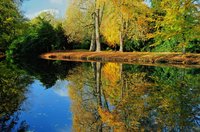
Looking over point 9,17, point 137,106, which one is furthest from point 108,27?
point 137,106

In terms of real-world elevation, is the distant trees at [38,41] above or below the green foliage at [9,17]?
below

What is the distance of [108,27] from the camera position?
4569 centimetres

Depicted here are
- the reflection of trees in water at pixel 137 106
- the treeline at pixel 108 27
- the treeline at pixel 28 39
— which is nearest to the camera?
the reflection of trees in water at pixel 137 106

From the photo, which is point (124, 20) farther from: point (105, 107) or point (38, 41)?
point (105, 107)

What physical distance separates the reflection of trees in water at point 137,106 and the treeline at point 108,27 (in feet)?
42.1

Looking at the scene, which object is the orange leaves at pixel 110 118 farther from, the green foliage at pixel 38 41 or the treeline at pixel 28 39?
the green foliage at pixel 38 41

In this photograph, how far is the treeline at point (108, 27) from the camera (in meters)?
31.0

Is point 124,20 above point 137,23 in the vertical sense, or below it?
above

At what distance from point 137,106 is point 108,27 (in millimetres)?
34227

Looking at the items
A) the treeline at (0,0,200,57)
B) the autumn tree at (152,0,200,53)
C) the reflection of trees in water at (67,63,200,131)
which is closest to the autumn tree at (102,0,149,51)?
the treeline at (0,0,200,57)

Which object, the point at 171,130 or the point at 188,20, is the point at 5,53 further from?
the point at 171,130

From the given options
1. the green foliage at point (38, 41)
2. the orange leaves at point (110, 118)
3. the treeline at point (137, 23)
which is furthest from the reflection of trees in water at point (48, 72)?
the green foliage at point (38, 41)

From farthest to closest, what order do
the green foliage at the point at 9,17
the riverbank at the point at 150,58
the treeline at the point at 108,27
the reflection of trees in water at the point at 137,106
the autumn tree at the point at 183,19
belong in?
1. the green foliage at the point at 9,17
2. the treeline at the point at 108,27
3. the autumn tree at the point at 183,19
4. the riverbank at the point at 150,58
5. the reflection of trees in water at the point at 137,106

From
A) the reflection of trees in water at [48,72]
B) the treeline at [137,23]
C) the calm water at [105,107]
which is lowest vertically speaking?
the reflection of trees in water at [48,72]
